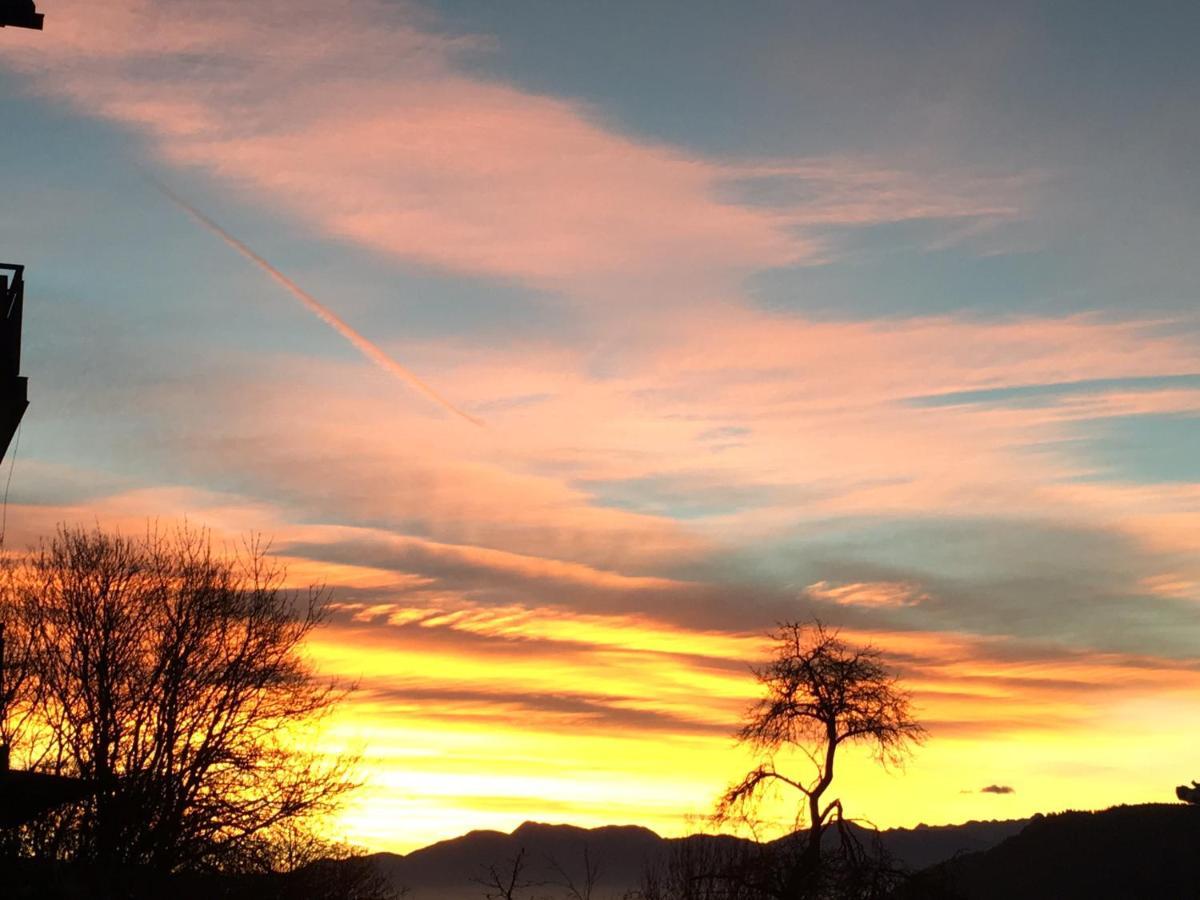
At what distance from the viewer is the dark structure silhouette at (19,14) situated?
23.3 m

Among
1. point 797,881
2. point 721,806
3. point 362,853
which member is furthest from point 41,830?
point 797,881

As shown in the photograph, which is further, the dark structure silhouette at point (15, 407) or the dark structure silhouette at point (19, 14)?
the dark structure silhouette at point (19, 14)

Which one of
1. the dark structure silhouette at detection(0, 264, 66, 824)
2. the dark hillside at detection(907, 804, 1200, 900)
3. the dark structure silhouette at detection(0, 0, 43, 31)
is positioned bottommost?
the dark hillside at detection(907, 804, 1200, 900)

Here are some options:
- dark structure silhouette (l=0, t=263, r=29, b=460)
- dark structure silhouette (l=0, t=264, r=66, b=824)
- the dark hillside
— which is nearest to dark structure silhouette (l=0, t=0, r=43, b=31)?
dark structure silhouette (l=0, t=264, r=66, b=824)

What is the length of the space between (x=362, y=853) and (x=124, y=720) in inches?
401

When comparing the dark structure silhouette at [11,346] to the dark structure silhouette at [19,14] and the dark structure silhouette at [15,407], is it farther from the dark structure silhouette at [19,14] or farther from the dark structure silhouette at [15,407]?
the dark structure silhouette at [19,14]

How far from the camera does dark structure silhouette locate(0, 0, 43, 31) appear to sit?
23.3 m

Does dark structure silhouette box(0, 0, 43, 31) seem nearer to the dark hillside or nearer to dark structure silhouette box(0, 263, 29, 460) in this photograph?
dark structure silhouette box(0, 263, 29, 460)

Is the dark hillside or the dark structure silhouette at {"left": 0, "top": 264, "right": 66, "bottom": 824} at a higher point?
the dark structure silhouette at {"left": 0, "top": 264, "right": 66, "bottom": 824}

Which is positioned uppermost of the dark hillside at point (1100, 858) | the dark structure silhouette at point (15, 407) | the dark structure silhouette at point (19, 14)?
the dark structure silhouette at point (19, 14)

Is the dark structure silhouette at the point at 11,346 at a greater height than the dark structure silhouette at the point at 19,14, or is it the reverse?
A: the dark structure silhouette at the point at 19,14

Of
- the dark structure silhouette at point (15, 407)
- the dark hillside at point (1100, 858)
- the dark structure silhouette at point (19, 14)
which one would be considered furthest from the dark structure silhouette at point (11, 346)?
the dark hillside at point (1100, 858)

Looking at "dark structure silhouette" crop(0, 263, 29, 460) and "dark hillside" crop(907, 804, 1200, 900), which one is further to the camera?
"dark hillside" crop(907, 804, 1200, 900)

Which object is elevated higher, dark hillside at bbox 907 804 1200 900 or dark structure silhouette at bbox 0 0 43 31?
dark structure silhouette at bbox 0 0 43 31
